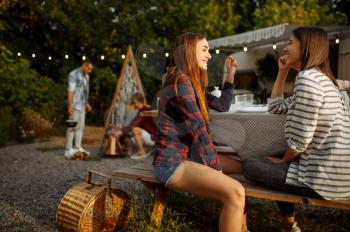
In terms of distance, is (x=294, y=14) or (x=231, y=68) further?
(x=294, y=14)

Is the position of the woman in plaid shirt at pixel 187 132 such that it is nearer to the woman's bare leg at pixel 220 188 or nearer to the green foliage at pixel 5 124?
the woman's bare leg at pixel 220 188

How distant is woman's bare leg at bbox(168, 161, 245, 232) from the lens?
2.33 m

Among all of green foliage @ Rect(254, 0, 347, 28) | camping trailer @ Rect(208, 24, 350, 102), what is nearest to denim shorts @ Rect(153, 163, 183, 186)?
camping trailer @ Rect(208, 24, 350, 102)

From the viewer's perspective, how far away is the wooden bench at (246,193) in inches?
94.5

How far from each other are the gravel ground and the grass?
2.35 feet

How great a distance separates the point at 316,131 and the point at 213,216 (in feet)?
4.85

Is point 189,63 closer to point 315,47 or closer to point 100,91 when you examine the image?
point 315,47

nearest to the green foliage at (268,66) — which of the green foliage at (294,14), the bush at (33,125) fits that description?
the green foliage at (294,14)

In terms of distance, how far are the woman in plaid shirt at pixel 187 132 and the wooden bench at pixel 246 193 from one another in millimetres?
230

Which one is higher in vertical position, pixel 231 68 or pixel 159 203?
pixel 231 68

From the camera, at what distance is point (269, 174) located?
2.55 meters

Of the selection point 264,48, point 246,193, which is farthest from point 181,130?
point 264,48

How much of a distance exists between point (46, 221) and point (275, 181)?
1.80m

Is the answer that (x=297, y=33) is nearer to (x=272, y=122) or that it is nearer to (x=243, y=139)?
(x=272, y=122)
